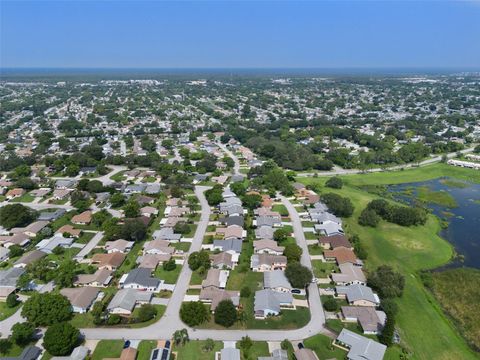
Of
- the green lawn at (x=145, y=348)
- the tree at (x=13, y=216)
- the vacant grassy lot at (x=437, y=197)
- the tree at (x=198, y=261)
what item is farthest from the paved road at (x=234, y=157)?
the green lawn at (x=145, y=348)

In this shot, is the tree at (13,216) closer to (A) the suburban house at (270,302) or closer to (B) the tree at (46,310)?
(B) the tree at (46,310)

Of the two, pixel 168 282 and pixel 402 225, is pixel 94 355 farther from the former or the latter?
pixel 402 225

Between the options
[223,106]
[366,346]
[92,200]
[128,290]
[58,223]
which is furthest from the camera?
[223,106]

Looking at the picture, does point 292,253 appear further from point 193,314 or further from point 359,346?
point 193,314

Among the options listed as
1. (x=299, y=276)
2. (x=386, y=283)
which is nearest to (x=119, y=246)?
(x=299, y=276)

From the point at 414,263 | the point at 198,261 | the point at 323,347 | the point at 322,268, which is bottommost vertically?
the point at 414,263

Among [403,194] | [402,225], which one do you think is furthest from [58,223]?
[403,194]

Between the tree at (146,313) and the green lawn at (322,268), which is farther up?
the tree at (146,313)
